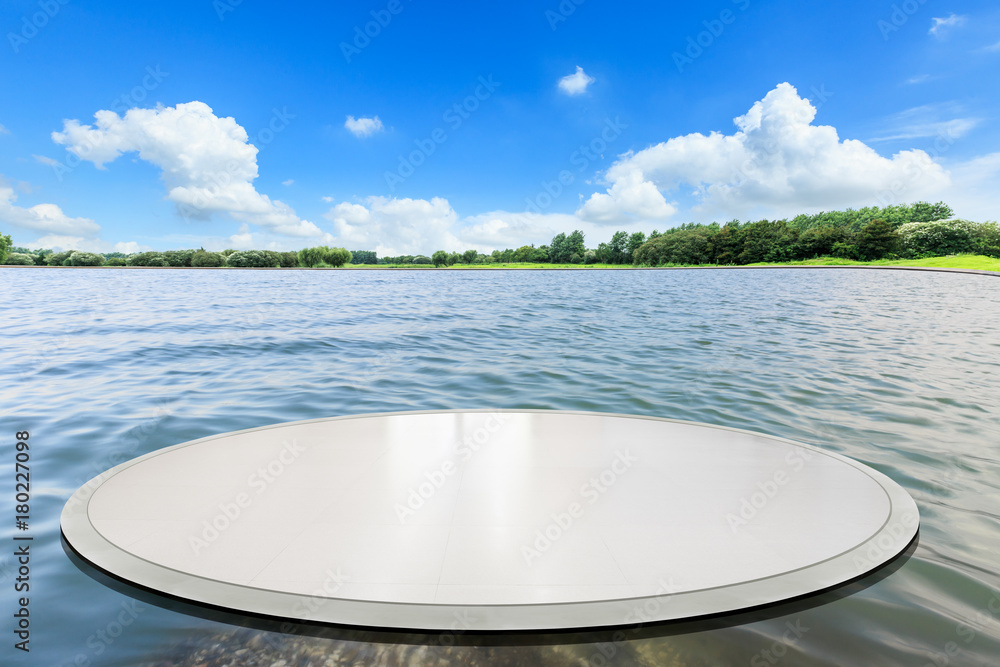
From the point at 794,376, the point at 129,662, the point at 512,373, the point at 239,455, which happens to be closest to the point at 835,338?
the point at 794,376

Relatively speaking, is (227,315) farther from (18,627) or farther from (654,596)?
(654,596)

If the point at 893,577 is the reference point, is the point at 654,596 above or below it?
above

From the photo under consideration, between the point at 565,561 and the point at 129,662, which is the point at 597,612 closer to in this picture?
the point at 565,561

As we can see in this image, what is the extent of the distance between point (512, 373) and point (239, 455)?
16.4 feet

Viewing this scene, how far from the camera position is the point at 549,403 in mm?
6562

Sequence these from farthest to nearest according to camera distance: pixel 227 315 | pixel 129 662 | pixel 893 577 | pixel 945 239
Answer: pixel 945 239 → pixel 227 315 → pixel 893 577 → pixel 129 662

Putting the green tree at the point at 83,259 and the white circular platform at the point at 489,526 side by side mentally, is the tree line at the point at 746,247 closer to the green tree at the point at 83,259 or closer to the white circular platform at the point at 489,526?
the green tree at the point at 83,259

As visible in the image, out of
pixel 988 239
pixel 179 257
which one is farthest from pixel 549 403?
pixel 988 239

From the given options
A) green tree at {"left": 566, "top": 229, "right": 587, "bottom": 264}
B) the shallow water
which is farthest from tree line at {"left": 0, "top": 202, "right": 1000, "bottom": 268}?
the shallow water

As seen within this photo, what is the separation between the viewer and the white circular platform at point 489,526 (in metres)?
2.17

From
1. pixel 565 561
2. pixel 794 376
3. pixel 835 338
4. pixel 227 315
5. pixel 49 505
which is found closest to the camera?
pixel 565 561

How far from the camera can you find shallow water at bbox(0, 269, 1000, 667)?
206 cm

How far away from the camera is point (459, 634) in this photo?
205 centimetres

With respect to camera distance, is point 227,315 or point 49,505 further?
point 227,315
